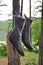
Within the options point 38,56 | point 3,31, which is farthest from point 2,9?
point 38,56

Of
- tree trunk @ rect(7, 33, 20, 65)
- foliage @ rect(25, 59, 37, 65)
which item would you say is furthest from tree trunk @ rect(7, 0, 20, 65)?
foliage @ rect(25, 59, 37, 65)

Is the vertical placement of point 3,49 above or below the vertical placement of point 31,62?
above

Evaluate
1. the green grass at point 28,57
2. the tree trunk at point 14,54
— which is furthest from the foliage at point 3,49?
the green grass at point 28,57

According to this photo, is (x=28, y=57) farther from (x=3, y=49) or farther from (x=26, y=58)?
(x=3, y=49)

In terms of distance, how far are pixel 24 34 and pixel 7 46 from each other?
0.28m

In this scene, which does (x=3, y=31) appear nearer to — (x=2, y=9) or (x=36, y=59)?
(x=2, y=9)

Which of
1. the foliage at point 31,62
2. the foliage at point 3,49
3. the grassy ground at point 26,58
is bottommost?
the foliage at point 31,62

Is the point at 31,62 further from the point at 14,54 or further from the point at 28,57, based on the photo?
the point at 14,54

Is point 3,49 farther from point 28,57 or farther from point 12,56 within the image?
point 28,57

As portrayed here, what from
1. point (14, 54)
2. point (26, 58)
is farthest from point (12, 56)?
point (26, 58)

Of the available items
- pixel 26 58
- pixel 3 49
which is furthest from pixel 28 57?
pixel 3 49

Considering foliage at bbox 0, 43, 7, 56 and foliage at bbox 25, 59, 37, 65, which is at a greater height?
foliage at bbox 0, 43, 7, 56

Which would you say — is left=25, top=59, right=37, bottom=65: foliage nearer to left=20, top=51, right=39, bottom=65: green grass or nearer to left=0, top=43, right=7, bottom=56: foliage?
left=20, top=51, right=39, bottom=65: green grass

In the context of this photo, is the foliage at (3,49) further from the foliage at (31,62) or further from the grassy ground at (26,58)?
the foliage at (31,62)
